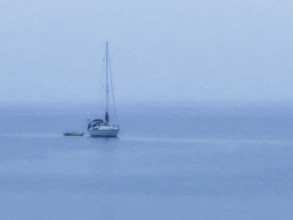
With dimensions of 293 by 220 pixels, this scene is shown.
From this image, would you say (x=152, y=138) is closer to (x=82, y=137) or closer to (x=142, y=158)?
(x=82, y=137)

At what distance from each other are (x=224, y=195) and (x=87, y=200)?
5.72m

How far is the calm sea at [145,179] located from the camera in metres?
26.0

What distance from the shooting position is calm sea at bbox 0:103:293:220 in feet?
85.1

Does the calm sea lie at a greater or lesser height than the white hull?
lesser

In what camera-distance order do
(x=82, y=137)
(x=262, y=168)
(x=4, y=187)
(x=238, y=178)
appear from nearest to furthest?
1. (x=4, y=187)
2. (x=238, y=178)
3. (x=262, y=168)
4. (x=82, y=137)

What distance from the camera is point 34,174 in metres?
35.3

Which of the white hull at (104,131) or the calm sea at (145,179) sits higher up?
the white hull at (104,131)

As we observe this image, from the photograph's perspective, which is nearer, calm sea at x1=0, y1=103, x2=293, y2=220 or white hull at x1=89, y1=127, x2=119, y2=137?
calm sea at x1=0, y1=103, x2=293, y2=220

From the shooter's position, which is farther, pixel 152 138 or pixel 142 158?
pixel 152 138

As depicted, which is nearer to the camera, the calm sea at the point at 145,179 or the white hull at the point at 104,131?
the calm sea at the point at 145,179

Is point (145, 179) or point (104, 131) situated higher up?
point (104, 131)

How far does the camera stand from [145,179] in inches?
1316

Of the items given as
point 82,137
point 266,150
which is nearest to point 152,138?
point 82,137

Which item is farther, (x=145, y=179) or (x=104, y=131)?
(x=104, y=131)
